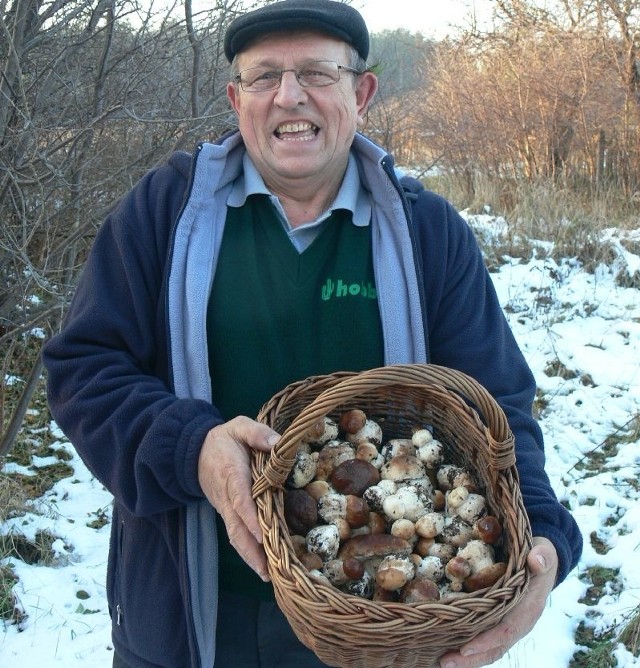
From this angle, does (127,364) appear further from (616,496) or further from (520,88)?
(520,88)

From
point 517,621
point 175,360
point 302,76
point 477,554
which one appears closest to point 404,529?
point 477,554

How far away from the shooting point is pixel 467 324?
1.76m

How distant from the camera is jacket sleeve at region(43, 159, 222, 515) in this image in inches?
58.9

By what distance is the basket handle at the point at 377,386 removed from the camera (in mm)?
1352

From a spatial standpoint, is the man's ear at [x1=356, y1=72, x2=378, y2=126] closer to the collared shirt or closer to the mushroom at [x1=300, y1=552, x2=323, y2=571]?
the collared shirt

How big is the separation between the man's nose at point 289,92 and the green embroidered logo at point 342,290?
403mm

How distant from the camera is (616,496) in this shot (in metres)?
3.80

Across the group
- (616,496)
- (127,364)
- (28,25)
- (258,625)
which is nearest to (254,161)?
(127,364)

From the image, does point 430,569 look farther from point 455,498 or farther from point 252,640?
point 252,640

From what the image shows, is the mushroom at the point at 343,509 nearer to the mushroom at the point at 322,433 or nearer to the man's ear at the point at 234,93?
the mushroom at the point at 322,433

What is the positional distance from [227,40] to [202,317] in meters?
0.66

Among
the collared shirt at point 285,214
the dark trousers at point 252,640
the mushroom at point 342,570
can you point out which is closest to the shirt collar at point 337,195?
the collared shirt at point 285,214

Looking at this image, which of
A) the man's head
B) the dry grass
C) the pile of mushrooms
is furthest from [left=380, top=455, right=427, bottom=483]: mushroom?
the dry grass

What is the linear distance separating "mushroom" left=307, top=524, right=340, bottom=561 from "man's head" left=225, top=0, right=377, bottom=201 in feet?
2.59
